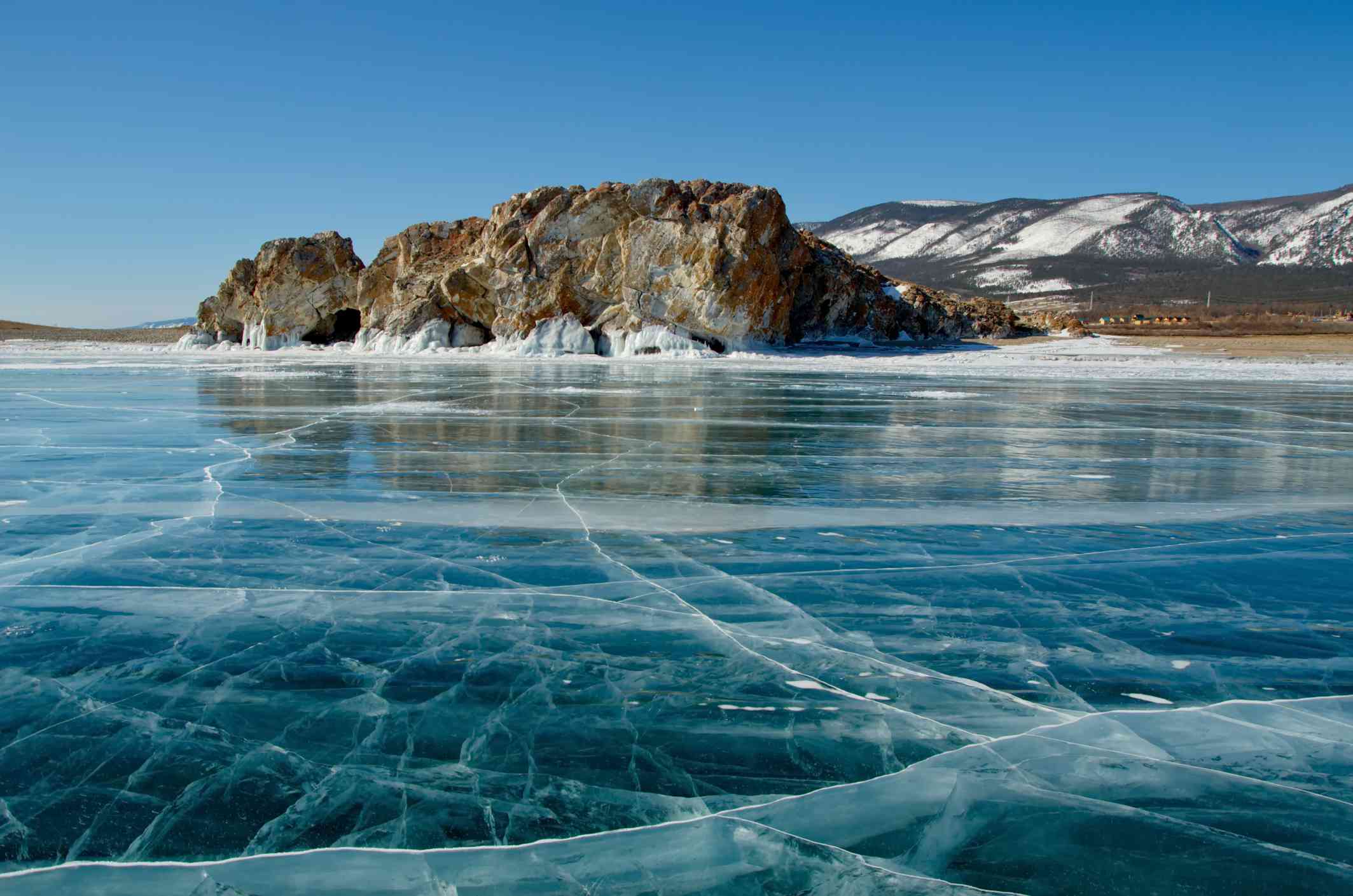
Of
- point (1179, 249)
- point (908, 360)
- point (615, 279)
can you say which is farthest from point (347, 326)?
point (1179, 249)

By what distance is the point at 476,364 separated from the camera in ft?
119

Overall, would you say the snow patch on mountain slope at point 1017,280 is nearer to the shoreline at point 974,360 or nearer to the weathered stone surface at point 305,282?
the shoreline at point 974,360

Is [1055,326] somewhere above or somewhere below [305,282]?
below

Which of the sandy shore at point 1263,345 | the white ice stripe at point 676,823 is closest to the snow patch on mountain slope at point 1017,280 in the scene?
the sandy shore at point 1263,345

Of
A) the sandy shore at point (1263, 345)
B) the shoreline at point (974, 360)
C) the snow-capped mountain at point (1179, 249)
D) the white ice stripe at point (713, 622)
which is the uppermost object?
the snow-capped mountain at point (1179, 249)

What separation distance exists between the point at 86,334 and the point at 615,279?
76.4 m

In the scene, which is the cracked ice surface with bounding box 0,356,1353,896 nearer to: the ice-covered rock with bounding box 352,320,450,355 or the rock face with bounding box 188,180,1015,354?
the rock face with bounding box 188,180,1015,354

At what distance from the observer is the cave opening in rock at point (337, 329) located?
2347 inches

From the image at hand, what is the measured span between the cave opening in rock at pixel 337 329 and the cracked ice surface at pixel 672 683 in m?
54.7

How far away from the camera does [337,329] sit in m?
61.1

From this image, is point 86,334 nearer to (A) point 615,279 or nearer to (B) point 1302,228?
(A) point 615,279

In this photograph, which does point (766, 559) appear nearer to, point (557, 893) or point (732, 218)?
point (557, 893)

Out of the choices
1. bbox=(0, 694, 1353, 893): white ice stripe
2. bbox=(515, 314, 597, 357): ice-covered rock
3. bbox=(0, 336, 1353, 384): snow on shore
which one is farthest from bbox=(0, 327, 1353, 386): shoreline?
bbox=(0, 694, 1353, 893): white ice stripe

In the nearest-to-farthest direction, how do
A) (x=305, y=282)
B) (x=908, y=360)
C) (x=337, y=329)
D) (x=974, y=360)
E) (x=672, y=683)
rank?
(x=672, y=683) → (x=974, y=360) → (x=908, y=360) → (x=305, y=282) → (x=337, y=329)
